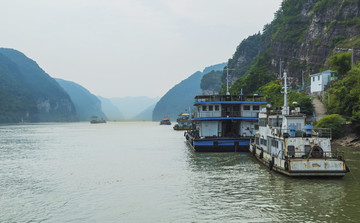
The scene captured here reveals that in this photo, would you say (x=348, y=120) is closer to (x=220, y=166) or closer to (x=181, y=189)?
(x=220, y=166)

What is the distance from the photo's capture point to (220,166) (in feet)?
112

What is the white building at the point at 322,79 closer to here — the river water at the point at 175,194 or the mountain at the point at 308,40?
the mountain at the point at 308,40

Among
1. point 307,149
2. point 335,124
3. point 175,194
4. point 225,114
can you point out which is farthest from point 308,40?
point 175,194

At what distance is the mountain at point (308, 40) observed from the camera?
285 ft

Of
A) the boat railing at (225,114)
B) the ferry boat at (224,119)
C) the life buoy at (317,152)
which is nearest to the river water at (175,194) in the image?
the life buoy at (317,152)

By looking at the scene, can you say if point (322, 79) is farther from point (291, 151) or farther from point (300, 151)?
point (291, 151)

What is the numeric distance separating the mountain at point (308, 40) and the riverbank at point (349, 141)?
2956 cm

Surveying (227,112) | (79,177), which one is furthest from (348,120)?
(79,177)

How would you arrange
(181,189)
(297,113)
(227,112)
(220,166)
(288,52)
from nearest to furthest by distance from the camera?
(181,189)
(297,113)
(220,166)
(227,112)
(288,52)

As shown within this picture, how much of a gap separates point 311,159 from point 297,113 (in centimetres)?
541

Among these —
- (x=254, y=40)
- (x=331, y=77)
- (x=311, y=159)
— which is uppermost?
(x=254, y=40)

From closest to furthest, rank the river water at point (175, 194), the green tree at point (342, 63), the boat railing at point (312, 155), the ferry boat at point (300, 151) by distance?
the river water at point (175, 194), the ferry boat at point (300, 151), the boat railing at point (312, 155), the green tree at point (342, 63)

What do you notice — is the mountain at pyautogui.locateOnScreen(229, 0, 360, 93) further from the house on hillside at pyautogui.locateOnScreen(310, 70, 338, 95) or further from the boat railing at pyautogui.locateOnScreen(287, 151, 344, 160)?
the boat railing at pyautogui.locateOnScreen(287, 151, 344, 160)

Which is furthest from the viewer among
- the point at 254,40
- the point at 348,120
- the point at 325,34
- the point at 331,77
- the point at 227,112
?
the point at 254,40
